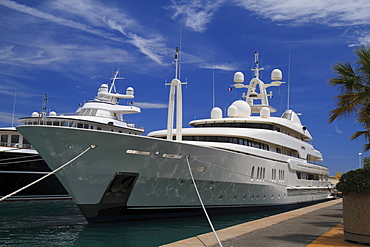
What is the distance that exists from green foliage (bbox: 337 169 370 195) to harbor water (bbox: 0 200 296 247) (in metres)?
5.65

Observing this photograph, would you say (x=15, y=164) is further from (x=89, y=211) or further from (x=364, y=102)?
(x=364, y=102)

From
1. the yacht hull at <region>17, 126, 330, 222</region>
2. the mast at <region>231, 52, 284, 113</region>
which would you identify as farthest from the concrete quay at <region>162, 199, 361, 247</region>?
the mast at <region>231, 52, 284, 113</region>

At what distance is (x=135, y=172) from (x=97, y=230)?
2.37m

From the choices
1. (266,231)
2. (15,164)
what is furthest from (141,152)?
(15,164)

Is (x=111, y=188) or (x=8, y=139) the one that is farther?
(x=8, y=139)

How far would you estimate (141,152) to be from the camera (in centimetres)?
1360

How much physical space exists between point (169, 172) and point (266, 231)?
5509 mm

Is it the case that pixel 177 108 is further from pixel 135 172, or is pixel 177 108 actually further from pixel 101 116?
pixel 101 116

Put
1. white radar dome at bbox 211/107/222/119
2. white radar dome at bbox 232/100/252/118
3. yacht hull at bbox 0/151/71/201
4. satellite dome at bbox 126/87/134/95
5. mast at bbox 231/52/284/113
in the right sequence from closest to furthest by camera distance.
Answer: white radar dome at bbox 232/100/252/118
white radar dome at bbox 211/107/222/119
yacht hull at bbox 0/151/71/201
mast at bbox 231/52/284/113
satellite dome at bbox 126/87/134/95

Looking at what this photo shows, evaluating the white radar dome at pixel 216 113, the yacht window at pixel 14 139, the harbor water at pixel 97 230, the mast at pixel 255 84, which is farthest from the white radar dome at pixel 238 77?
the yacht window at pixel 14 139

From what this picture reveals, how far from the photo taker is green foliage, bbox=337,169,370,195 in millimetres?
7211

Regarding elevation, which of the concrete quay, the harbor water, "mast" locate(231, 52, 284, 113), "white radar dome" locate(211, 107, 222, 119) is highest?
"mast" locate(231, 52, 284, 113)

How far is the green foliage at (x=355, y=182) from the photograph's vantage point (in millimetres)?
7211

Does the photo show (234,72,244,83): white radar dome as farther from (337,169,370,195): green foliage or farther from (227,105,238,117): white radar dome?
(337,169,370,195): green foliage
